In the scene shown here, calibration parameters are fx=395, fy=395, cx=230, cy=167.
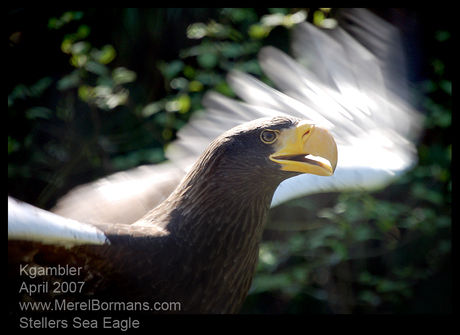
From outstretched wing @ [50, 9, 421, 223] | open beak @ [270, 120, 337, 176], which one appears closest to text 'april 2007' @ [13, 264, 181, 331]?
outstretched wing @ [50, 9, 421, 223]

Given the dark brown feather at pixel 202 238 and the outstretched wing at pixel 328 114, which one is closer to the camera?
the dark brown feather at pixel 202 238

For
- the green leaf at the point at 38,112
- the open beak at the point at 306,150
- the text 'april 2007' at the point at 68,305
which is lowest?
the text 'april 2007' at the point at 68,305

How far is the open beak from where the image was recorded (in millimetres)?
1204

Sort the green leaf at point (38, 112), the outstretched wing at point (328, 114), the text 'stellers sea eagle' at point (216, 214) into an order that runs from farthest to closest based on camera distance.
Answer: the green leaf at point (38, 112) → the outstretched wing at point (328, 114) → the text 'stellers sea eagle' at point (216, 214)

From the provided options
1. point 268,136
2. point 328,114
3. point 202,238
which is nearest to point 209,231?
point 202,238

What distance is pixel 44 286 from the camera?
1.25 meters

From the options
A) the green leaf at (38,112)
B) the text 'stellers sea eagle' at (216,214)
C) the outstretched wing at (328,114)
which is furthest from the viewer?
the green leaf at (38,112)

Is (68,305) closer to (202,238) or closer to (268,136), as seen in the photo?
(202,238)

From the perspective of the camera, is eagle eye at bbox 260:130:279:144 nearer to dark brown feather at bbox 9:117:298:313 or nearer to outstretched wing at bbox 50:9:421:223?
dark brown feather at bbox 9:117:298:313

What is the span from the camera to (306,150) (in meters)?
1.22

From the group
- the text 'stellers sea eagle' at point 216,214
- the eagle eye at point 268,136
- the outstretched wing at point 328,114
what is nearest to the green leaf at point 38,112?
the outstretched wing at point 328,114

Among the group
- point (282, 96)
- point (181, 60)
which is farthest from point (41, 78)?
point (282, 96)

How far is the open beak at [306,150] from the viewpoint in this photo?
1204 mm

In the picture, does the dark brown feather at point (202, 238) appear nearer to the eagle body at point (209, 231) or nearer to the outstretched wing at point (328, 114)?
the eagle body at point (209, 231)
